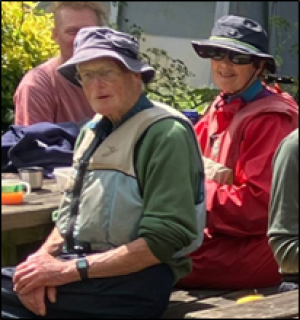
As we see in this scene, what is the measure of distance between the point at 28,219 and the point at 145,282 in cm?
55

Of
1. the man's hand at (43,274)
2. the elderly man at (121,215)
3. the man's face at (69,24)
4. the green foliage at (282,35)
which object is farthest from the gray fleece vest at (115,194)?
the green foliage at (282,35)

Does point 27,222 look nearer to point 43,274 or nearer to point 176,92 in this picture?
point 43,274

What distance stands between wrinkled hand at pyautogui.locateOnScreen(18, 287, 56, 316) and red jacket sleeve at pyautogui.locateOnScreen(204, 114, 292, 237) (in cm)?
73

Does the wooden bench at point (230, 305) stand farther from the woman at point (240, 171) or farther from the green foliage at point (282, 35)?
the green foliage at point (282, 35)

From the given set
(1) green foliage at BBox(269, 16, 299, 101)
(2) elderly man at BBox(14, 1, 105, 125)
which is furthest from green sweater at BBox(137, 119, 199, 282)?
(1) green foliage at BBox(269, 16, 299, 101)

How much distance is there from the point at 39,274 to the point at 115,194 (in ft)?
1.23

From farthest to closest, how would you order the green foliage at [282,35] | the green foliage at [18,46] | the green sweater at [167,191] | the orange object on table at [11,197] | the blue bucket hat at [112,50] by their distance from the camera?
the green foliage at [282,35]
the green foliage at [18,46]
the orange object on table at [11,197]
the blue bucket hat at [112,50]
the green sweater at [167,191]

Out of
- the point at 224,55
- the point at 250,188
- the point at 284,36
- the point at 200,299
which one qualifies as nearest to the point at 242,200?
the point at 250,188

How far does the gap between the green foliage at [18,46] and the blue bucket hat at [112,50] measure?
209cm

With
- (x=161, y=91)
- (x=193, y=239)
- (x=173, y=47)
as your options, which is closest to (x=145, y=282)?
(x=193, y=239)

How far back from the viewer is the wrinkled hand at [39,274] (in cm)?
300

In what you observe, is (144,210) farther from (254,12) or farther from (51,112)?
(254,12)

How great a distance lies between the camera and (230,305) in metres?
2.54

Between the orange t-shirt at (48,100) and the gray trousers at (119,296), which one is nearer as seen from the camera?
the gray trousers at (119,296)
